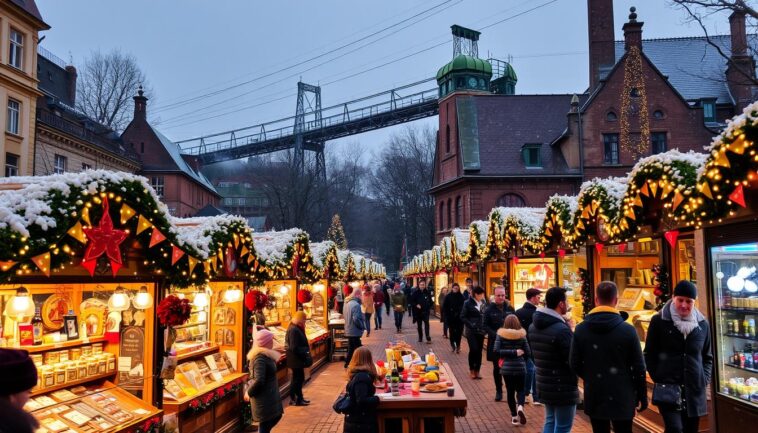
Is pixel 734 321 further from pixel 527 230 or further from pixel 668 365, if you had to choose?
pixel 527 230

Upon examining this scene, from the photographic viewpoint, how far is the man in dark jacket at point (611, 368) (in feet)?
16.9

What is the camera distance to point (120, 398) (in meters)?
6.50

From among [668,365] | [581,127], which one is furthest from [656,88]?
[668,365]

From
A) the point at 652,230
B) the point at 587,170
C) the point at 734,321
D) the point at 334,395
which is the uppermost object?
the point at 587,170

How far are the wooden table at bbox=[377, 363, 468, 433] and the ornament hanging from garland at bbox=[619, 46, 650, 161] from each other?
106ft

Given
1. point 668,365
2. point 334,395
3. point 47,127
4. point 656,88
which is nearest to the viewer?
point 668,365

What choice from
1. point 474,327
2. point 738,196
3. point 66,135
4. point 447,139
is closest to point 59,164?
point 66,135

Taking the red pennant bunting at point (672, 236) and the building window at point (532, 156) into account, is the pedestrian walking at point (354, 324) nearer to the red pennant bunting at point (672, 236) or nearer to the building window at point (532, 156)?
the red pennant bunting at point (672, 236)

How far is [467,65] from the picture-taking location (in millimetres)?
43688

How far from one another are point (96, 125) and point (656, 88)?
36.4m

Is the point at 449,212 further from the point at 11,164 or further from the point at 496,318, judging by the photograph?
the point at 496,318

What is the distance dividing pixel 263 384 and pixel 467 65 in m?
39.8

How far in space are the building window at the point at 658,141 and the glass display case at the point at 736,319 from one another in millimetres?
30710

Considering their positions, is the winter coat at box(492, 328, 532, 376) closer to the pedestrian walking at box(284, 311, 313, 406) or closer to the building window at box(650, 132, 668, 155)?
the pedestrian walking at box(284, 311, 313, 406)
